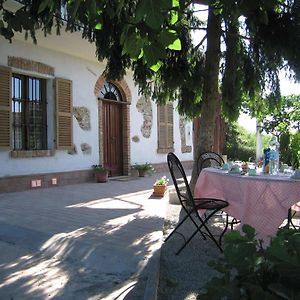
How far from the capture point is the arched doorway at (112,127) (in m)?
10.7

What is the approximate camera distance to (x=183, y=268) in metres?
3.33

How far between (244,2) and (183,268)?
7.22ft

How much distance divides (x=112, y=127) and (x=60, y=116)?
2324mm

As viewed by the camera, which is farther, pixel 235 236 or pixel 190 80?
pixel 190 80

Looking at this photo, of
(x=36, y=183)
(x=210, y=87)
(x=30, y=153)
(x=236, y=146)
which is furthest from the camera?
(x=236, y=146)

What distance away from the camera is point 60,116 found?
893 cm

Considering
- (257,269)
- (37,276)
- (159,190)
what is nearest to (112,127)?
(159,190)

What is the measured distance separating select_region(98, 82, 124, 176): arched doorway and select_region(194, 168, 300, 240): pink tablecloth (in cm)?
711

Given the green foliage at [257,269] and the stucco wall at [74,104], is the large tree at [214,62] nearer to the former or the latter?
the stucco wall at [74,104]

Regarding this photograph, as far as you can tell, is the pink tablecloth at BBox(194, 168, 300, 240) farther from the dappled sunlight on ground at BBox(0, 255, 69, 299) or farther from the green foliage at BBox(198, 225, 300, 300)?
the green foliage at BBox(198, 225, 300, 300)

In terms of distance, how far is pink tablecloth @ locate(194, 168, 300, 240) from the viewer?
3473 mm

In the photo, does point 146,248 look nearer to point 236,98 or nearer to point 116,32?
point 116,32

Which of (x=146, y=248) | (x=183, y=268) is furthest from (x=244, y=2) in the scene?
(x=146, y=248)

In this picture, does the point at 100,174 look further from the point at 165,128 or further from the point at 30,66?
the point at 165,128
